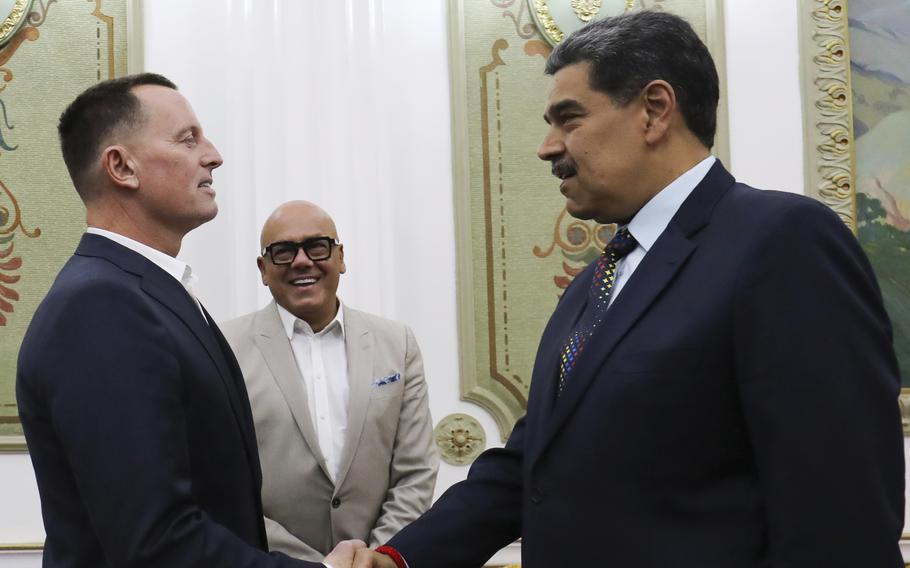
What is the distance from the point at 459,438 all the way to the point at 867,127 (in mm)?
2177

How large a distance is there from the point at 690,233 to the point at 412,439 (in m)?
1.54

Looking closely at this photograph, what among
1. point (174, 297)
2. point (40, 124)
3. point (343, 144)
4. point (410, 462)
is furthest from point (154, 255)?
point (40, 124)

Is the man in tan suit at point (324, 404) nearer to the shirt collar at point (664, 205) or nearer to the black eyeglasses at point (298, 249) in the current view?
the black eyeglasses at point (298, 249)

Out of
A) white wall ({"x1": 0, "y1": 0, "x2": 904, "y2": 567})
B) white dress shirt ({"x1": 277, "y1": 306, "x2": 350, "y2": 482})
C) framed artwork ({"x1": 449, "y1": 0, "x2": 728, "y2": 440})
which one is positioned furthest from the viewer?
framed artwork ({"x1": 449, "y1": 0, "x2": 728, "y2": 440})

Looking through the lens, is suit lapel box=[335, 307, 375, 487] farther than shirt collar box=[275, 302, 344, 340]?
No

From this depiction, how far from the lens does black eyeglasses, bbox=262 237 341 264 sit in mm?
3146

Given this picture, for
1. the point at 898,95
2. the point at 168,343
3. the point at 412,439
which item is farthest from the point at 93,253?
the point at 898,95

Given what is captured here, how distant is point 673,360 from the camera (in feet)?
5.37

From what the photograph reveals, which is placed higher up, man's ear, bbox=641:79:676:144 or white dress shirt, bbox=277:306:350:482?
man's ear, bbox=641:79:676:144

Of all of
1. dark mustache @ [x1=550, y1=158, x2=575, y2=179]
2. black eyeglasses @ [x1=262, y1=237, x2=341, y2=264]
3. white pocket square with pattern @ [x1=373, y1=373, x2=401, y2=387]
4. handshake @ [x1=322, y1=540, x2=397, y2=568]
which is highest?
dark mustache @ [x1=550, y1=158, x2=575, y2=179]

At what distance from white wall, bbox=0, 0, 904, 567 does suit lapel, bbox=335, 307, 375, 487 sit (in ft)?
2.98

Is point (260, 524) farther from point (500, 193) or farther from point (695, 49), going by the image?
point (500, 193)

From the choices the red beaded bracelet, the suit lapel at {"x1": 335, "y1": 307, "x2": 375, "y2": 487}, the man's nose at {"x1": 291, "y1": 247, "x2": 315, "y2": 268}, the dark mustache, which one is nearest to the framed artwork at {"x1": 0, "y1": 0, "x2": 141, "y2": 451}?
the man's nose at {"x1": 291, "y1": 247, "x2": 315, "y2": 268}

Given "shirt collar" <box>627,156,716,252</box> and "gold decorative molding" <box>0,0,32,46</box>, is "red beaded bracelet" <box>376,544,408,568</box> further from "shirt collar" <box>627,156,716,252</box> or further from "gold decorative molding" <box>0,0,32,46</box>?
"gold decorative molding" <box>0,0,32,46</box>
